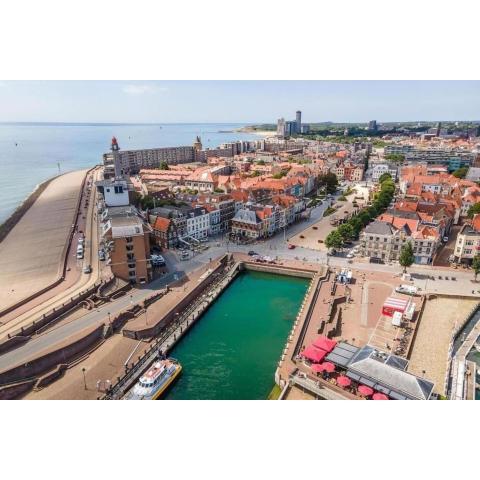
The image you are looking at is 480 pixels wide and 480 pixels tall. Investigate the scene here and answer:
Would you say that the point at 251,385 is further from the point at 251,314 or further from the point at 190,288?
the point at 190,288

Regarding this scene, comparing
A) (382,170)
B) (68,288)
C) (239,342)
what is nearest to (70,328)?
(68,288)

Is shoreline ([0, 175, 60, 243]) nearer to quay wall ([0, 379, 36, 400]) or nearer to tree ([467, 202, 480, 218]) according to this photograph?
quay wall ([0, 379, 36, 400])

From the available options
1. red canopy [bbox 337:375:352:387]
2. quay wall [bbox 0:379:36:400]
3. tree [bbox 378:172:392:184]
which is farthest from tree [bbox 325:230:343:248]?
tree [bbox 378:172:392:184]

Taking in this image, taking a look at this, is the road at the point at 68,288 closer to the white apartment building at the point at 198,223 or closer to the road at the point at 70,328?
the road at the point at 70,328

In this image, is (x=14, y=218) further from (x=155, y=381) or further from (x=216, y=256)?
(x=155, y=381)

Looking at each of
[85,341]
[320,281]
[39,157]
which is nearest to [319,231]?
[320,281]

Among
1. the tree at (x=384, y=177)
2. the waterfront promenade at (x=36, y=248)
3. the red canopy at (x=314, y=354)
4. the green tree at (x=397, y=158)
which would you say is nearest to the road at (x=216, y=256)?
the waterfront promenade at (x=36, y=248)
